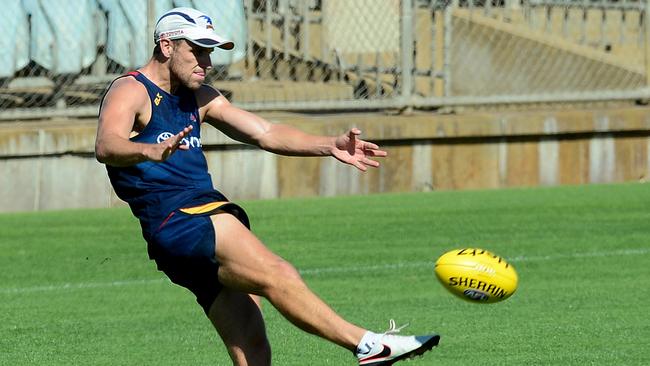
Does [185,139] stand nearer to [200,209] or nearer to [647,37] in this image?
[200,209]

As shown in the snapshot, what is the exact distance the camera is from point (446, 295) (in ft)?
30.5

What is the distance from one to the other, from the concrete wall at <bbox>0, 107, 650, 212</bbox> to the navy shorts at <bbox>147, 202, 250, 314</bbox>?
23.6ft

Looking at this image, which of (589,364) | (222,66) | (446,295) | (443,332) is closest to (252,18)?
(222,66)

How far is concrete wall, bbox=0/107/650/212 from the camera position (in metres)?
13.2

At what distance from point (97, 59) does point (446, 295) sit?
5.31 metres

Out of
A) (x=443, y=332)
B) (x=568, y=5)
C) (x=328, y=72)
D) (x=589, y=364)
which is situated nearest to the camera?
(x=589, y=364)

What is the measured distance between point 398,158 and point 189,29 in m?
7.81

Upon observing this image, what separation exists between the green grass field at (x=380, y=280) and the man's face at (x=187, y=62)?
1663mm

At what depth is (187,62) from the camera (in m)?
6.27

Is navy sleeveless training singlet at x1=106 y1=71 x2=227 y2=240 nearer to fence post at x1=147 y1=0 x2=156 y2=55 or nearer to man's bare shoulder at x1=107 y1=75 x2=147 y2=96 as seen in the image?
man's bare shoulder at x1=107 y1=75 x2=147 y2=96

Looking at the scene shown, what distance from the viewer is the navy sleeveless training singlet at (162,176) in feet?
20.0

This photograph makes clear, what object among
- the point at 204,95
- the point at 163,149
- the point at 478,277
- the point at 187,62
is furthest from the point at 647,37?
the point at 163,149

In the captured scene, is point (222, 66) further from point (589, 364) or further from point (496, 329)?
point (589, 364)

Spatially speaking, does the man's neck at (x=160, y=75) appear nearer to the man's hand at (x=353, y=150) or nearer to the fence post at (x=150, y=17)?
the man's hand at (x=353, y=150)
